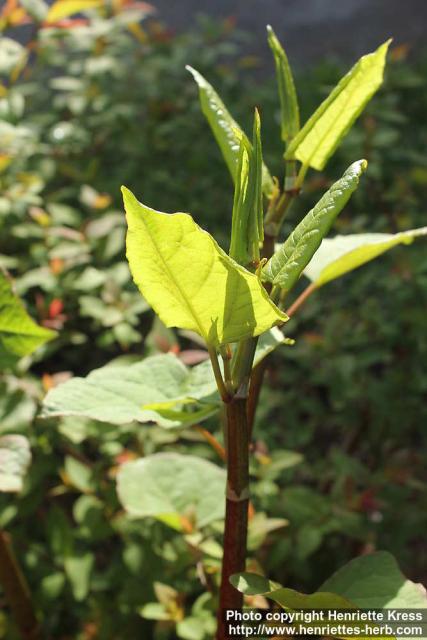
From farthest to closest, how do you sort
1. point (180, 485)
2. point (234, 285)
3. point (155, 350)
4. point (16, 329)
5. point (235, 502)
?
point (155, 350) < point (180, 485) < point (16, 329) < point (235, 502) < point (234, 285)

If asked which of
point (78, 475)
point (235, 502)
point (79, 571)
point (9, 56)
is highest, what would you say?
point (9, 56)

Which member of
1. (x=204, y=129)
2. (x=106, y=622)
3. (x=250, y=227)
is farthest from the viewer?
(x=204, y=129)

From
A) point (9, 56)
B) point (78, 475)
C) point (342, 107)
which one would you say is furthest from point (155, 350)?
point (9, 56)

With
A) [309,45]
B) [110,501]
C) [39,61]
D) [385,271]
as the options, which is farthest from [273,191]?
[309,45]

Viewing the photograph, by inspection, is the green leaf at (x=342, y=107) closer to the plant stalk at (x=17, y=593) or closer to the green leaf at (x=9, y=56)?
the plant stalk at (x=17, y=593)

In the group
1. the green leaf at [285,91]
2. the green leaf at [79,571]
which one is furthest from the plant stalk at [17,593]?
the green leaf at [285,91]

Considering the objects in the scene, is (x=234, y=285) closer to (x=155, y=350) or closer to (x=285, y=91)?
(x=285, y=91)

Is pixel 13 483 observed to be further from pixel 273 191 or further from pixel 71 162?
pixel 71 162
